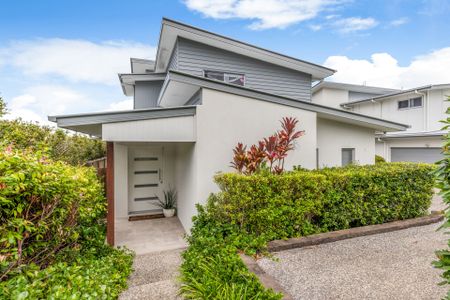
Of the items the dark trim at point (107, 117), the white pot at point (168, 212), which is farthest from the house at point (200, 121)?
the white pot at point (168, 212)

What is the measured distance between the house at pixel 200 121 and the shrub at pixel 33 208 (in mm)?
1858

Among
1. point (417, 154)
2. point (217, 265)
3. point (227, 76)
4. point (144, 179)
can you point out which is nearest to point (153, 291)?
point (217, 265)

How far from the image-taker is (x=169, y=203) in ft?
29.7

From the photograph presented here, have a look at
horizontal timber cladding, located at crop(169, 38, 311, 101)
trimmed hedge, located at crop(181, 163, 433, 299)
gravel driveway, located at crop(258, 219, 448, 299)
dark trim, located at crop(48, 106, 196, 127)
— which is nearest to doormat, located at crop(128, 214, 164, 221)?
trimmed hedge, located at crop(181, 163, 433, 299)

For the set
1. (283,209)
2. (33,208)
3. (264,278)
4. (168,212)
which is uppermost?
(33,208)

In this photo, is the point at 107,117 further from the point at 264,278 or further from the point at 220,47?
the point at 220,47

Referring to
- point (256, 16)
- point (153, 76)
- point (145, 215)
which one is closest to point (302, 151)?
point (145, 215)

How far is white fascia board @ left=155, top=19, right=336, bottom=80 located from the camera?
8758 mm

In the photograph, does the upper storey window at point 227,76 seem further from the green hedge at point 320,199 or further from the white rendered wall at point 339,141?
the green hedge at point 320,199

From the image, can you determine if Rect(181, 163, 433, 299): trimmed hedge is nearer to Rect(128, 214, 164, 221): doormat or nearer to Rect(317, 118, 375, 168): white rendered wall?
Rect(317, 118, 375, 168): white rendered wall

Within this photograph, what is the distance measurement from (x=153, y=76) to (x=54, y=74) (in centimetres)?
555

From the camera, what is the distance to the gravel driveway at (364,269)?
3732 millimetres

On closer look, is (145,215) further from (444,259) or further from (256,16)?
(256,16)

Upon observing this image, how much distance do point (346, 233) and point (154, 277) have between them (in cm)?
437
